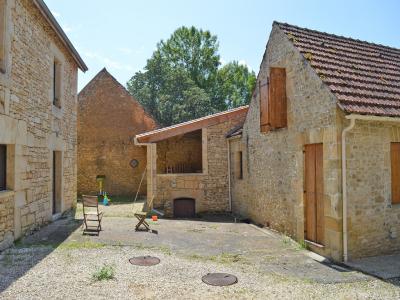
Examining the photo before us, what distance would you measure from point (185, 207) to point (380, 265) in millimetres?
8155

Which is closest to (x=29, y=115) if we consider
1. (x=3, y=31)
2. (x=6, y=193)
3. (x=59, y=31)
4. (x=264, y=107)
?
(x=3, y=31)

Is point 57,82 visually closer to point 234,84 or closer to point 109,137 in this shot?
point 109,137

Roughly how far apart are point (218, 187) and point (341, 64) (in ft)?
23.2

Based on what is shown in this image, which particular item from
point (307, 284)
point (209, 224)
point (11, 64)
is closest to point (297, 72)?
point (307, 284)

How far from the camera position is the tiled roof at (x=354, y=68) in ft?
24.0

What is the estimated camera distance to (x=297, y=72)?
859 centimetres

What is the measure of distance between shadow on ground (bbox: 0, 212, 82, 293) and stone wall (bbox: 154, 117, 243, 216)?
14.1 ft

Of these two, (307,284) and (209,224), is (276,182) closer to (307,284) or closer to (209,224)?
(209,224)

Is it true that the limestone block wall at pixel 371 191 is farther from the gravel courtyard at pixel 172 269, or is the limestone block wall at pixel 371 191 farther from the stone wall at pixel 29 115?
the stone wall at pixel 29 115

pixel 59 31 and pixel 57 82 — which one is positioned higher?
pixel 59 31

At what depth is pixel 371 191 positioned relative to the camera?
738cm

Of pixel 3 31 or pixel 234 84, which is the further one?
pixel 234 84

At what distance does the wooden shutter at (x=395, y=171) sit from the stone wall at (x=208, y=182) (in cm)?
708

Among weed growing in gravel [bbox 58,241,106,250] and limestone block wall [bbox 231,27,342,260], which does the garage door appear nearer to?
limestone block wall [bbox 231,27,342,260]
